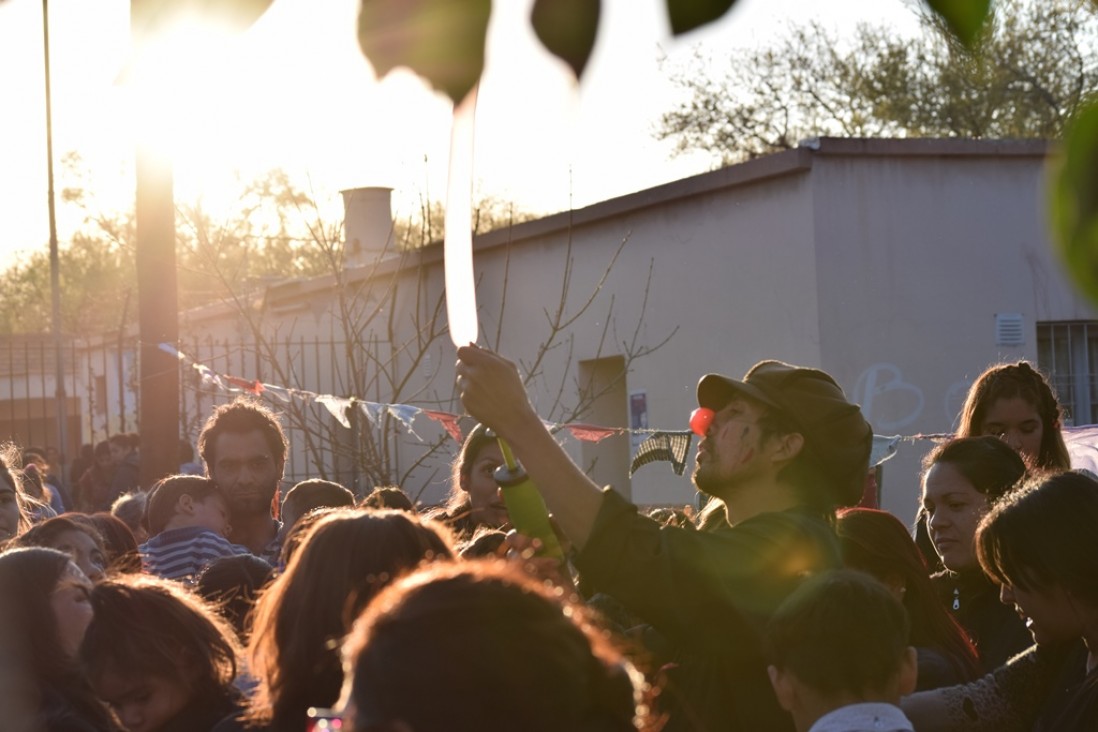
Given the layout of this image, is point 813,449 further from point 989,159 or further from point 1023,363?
point 989,159

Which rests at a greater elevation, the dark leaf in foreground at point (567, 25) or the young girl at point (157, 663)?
the dark leaf in foreground at point (567, 25)

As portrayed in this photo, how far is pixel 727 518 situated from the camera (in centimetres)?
355

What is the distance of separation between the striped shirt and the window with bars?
10.0 meters

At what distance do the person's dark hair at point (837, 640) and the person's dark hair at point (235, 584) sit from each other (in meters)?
1.36

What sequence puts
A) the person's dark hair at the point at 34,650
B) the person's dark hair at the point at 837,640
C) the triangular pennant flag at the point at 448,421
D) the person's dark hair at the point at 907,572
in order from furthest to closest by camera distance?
the triangular pennant flag at the point at 448,421, the person's dark hair at the point at 907,572, the person's dark hair at the point at 34,650, the person's dark hair at the point at 837,640

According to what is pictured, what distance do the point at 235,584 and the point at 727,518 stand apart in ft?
3.95

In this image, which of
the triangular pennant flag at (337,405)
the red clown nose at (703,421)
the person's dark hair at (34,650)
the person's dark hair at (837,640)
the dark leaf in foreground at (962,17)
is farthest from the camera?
the triangular pennant flag at (337,405)

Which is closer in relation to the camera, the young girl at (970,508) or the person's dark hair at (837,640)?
the person's dark hair at (837,640)

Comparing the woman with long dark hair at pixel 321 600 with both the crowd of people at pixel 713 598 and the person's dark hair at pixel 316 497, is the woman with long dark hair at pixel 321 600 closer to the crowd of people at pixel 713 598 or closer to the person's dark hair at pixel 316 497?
the crowd of people at pixel 713 598

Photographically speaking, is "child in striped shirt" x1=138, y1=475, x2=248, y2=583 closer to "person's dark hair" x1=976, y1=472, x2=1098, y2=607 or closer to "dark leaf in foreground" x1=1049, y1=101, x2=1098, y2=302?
"person's dark hair" x1=976, y1=472, x2=1098, y2=607

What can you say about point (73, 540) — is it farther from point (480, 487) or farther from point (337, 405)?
point (337, 405)

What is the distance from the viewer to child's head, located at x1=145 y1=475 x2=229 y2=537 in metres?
4.99

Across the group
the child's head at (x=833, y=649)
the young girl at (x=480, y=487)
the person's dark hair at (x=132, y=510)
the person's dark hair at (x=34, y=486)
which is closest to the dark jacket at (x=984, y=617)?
the child's head at (x=833, y=649)

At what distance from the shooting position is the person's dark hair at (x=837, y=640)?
280 cm
